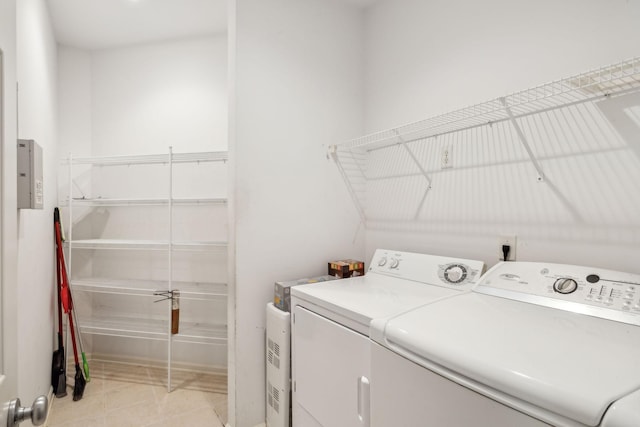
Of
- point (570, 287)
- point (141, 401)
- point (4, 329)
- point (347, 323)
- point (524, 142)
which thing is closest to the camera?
point (4, 329)

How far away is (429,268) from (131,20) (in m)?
2.68

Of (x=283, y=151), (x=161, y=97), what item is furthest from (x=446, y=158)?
(x=161, y=97)

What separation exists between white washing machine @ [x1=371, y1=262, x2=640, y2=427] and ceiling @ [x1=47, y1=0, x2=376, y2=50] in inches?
80.9

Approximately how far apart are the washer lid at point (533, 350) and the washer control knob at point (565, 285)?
11cm

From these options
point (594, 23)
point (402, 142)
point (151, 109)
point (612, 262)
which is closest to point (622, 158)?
point (612, 262)

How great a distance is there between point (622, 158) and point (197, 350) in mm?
2845

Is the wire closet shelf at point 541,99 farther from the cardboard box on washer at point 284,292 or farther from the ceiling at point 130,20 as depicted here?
the ceiling at point 130,20

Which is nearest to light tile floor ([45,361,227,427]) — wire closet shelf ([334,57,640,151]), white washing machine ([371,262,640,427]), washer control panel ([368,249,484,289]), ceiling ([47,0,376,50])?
washer control panel ([368,249,484,289])

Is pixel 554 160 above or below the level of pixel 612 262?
above

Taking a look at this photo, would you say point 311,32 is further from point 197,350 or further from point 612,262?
point 197,350

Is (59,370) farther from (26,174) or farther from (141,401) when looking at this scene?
(26,174)

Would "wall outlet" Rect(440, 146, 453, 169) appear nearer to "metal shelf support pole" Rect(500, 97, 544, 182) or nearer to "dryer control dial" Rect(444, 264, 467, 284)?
"metal shelf support pole" Rect(500, 97, 544, 182)

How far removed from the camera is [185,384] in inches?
90.5

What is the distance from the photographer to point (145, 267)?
2553 mm
